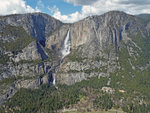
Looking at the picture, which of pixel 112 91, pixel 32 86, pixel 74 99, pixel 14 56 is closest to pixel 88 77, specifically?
pixel 112 91

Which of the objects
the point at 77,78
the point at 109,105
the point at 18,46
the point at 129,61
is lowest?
the point at 109,105

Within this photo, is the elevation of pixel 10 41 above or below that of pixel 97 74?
above

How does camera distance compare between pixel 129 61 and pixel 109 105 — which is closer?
pixel 109 105

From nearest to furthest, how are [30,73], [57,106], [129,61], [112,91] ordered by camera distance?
[57,106], [112,91], [30,73], [129,61]

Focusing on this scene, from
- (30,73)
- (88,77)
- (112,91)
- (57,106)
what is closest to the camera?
(57,106)

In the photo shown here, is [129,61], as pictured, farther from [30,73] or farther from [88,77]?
[30,73]

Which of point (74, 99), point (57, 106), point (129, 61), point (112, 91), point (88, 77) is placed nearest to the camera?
point (57, 106)

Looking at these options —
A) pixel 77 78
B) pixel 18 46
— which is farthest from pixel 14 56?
pixel 77 78

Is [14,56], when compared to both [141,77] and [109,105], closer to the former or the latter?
[109,105]

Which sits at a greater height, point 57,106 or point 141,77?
point 141,77
